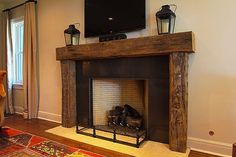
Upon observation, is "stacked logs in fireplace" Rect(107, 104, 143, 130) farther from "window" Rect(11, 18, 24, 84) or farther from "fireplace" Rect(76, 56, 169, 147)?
"window" Rect(11, 18, 24, 84)

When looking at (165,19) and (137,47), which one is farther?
(137,47)

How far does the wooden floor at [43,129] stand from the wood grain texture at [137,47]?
1204 mm

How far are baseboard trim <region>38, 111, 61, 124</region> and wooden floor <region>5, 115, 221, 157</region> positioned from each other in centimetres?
12

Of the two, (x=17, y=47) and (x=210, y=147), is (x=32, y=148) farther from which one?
(x=17, y=47)

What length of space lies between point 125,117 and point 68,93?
1026mm

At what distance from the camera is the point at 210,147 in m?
2.09

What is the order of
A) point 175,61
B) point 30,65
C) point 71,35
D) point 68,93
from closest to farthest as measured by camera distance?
1. point 175,61
2. point 71,35
3. point 68,93
4. point 30,65

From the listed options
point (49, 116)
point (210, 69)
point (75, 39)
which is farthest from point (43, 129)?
point (210, 69)

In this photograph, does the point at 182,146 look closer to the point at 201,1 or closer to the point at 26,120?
the point at 201,1

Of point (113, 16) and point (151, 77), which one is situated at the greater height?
point (113, 16)

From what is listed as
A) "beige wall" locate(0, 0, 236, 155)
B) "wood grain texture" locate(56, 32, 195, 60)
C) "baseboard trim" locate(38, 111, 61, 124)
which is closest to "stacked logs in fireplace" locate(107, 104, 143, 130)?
"beige wall" locate(0, 0, 236, 155)

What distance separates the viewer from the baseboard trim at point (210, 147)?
1997 millimetres

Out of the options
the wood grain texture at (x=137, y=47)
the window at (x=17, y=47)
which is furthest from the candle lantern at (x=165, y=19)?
the window at (x=17, y=47)

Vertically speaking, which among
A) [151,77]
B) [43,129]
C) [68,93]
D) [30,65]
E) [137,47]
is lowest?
[43,129]
